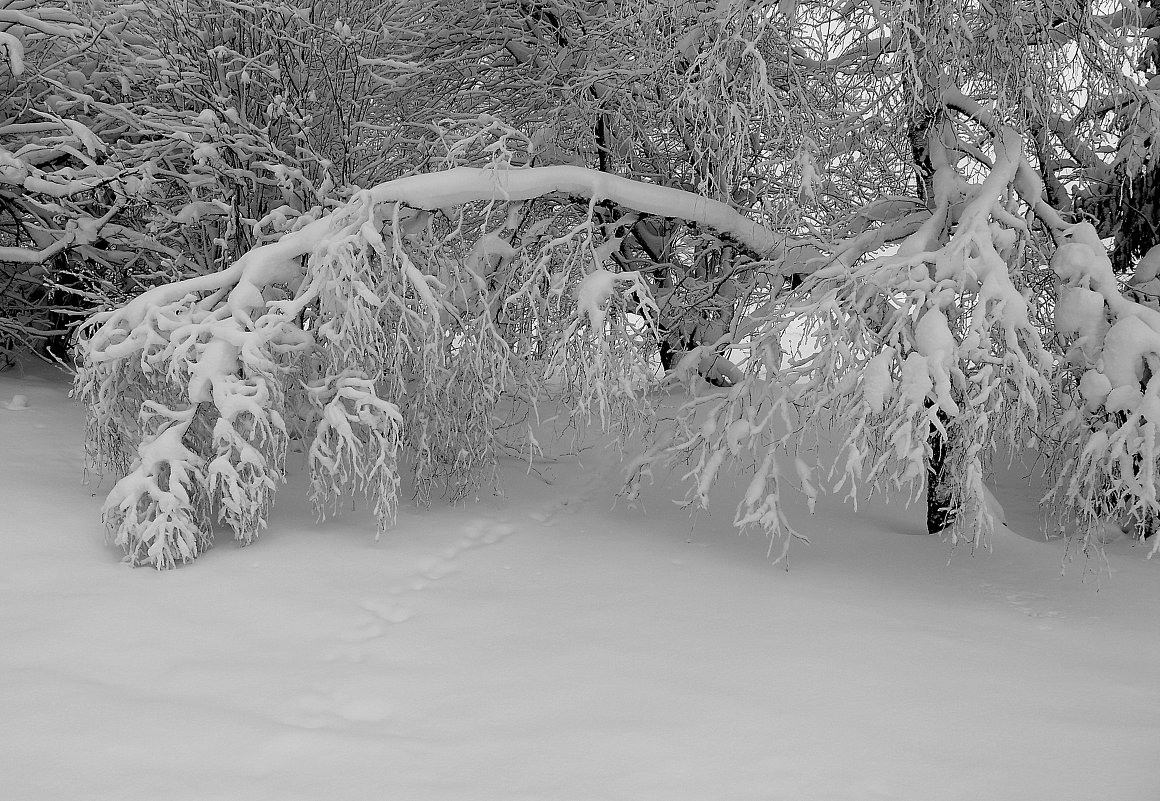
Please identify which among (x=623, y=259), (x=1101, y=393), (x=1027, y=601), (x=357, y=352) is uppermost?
(x=623, y=259)

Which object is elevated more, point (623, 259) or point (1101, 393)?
point (623, 259)

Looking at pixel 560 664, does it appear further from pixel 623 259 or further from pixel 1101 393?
pixel 623 259

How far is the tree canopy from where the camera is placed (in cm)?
591

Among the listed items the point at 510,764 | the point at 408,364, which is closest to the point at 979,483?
the point at 510,764

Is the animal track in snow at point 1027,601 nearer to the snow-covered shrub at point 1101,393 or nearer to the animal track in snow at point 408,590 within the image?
the snow-covered shrub at point 1101,393

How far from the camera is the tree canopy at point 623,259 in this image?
591 centimetres

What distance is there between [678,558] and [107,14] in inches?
256

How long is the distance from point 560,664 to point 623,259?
195 inches

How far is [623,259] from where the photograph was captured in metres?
9.09

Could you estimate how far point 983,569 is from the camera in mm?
6746

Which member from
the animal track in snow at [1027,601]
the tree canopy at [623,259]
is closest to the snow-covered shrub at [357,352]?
the tree canopy at [623,259]

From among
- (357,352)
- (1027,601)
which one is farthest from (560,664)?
(1027,601)

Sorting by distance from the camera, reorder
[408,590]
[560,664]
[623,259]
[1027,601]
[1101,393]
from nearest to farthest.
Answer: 1. [560,664]
2. [1101,393]
3. [408,590]
4. [1027,601]
5. [623,259]

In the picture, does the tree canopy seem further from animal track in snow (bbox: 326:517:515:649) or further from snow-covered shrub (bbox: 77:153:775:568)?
animal track in snow (bbox: 326:517:515:649)
